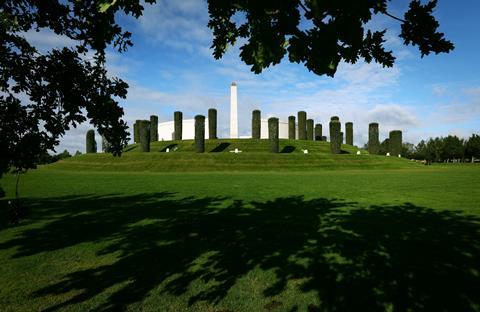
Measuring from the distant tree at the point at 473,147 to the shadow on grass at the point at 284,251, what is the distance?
290 ft

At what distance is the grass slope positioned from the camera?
5.05 meters

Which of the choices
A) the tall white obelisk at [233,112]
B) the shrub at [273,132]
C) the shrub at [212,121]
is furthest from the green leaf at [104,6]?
the tall white obelisk at [233,112]

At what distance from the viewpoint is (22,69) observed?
5.62 meters

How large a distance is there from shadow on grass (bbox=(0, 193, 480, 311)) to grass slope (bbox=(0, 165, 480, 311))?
3cm

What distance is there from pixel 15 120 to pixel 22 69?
0.90 meters

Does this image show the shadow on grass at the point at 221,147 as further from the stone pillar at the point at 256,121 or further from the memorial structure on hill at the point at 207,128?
the memorial structure on hill at the point at 207,128

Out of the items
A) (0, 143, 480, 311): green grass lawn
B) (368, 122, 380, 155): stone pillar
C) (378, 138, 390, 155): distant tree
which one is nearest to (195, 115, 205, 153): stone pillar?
(368, 122, 380, 155): stone pillar

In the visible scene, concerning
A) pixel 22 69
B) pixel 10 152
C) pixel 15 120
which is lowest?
pixel 10 152

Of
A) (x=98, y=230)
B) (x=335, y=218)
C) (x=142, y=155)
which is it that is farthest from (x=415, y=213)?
(x=142, y=155)

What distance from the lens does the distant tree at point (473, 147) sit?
84.1 metres

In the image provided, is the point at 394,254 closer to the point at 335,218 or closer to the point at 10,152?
the point at 335,218

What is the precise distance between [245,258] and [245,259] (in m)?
0.06

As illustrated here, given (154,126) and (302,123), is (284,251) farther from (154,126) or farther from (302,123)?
(154,126)

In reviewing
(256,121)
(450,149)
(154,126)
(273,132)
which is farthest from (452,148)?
(154,126)
